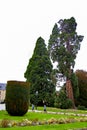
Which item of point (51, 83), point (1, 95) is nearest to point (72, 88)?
point (51, 83)

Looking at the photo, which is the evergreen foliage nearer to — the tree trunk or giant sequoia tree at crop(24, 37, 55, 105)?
the tree trunk

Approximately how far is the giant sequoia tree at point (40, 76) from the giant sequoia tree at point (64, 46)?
587 cm

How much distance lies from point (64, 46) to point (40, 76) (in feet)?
28.7

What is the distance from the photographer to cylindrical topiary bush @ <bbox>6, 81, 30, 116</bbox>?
1115 inches

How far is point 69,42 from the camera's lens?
50.6 m

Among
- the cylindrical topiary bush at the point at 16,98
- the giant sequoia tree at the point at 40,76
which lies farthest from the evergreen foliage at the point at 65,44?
the cylindrical topiary bush at the point at 16,98

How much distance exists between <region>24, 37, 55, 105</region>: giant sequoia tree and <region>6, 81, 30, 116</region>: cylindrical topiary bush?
80.6ft

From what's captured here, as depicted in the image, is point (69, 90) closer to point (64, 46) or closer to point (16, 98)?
point (64, 46)

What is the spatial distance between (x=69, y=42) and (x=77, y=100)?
12895mm

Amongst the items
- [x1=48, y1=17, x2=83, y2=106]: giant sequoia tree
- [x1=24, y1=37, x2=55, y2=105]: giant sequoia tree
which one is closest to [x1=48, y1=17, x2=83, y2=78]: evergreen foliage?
[x1=48, y1=17, x2=83, y2=106]: giant sequoia tree

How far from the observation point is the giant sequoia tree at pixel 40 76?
54.5 m

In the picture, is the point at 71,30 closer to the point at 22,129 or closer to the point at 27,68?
the point at 27,68

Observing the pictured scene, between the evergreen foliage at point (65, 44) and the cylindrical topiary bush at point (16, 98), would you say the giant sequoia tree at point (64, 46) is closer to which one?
the evergreen foliage at point (65, 44)

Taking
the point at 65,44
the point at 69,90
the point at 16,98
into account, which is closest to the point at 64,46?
the point at 65,44
